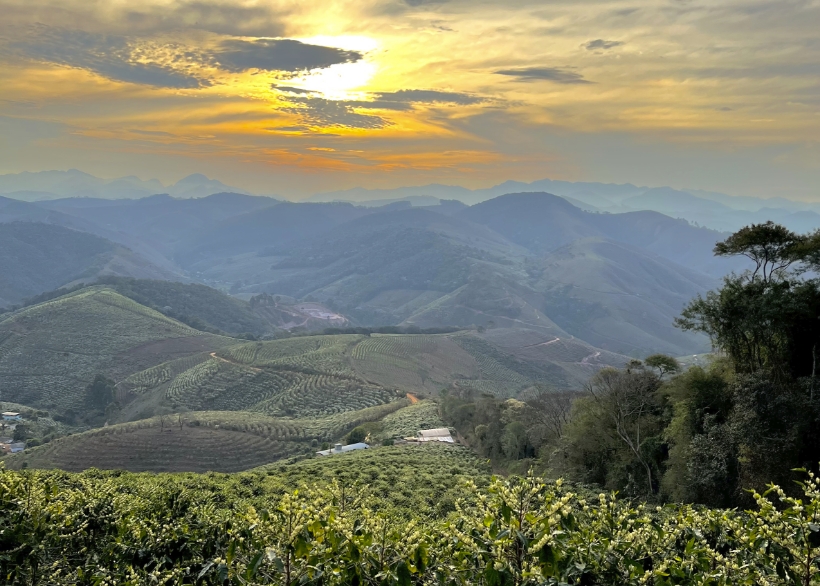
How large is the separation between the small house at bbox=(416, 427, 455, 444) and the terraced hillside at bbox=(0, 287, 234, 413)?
74.9m

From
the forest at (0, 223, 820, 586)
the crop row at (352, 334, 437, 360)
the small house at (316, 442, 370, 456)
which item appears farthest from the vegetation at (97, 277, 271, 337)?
the forest at (0, 223, 820, 586)

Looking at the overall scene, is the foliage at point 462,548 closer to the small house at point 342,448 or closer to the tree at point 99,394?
the small house at point 342,448

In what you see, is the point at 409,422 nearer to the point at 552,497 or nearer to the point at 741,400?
the point at 741,400

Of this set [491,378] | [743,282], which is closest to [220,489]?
[743,282]

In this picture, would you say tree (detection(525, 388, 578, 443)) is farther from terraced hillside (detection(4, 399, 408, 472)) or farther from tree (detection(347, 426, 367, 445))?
terraced hillside (detection(4, 399, 408, 472))

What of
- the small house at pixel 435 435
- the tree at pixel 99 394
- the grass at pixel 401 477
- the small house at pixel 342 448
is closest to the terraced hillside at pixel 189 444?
the small house at pixel 342 448

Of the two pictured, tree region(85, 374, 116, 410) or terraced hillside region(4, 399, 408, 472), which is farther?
tree region(85, 374, 116, 410)

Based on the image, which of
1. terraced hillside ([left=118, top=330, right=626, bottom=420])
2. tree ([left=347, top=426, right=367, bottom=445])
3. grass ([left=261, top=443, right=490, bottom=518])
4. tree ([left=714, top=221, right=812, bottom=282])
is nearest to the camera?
grass ([left=261, top=443, right=490, bottom=518])

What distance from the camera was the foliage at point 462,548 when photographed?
4594mm

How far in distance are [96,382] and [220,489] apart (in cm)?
9480

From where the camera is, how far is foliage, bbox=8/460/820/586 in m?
4.59

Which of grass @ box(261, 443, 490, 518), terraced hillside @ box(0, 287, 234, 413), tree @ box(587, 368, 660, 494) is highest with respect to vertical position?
tree @ box(587, 368, 660, 494)

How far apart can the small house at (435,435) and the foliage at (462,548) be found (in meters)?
44.8

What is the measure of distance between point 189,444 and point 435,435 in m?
27.0
